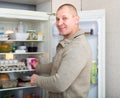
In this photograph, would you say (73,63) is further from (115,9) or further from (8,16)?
(115,9)

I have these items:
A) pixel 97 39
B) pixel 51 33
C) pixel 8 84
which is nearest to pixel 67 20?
pixel 97 39

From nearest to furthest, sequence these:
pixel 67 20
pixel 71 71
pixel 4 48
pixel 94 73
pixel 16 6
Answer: pixel 71 71 < pixel 67 20 < pixel 94 73 < pixel 4 48 < pixel 16 6

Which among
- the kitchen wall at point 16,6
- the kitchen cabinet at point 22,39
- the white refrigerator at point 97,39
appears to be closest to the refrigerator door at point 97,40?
the white refrigerator at point 97,39

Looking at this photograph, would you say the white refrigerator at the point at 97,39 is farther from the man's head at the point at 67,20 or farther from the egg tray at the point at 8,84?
the egg tray at the point at 8,84

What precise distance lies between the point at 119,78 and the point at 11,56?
4.18ft

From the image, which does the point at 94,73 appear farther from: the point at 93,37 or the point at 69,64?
the point at 69,64

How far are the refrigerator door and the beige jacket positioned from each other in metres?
0.74

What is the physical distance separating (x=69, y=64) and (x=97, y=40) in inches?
40.3

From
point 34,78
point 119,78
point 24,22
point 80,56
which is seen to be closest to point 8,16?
point 24,22

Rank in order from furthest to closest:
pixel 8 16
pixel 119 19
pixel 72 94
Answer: pixel 119 19
pixel 8 16
pixel 72 94

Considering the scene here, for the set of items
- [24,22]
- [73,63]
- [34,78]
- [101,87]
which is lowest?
[101,87]

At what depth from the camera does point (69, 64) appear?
152 centimetres

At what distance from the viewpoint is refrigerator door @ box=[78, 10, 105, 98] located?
2.39 meters

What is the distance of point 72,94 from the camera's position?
1.64 m
